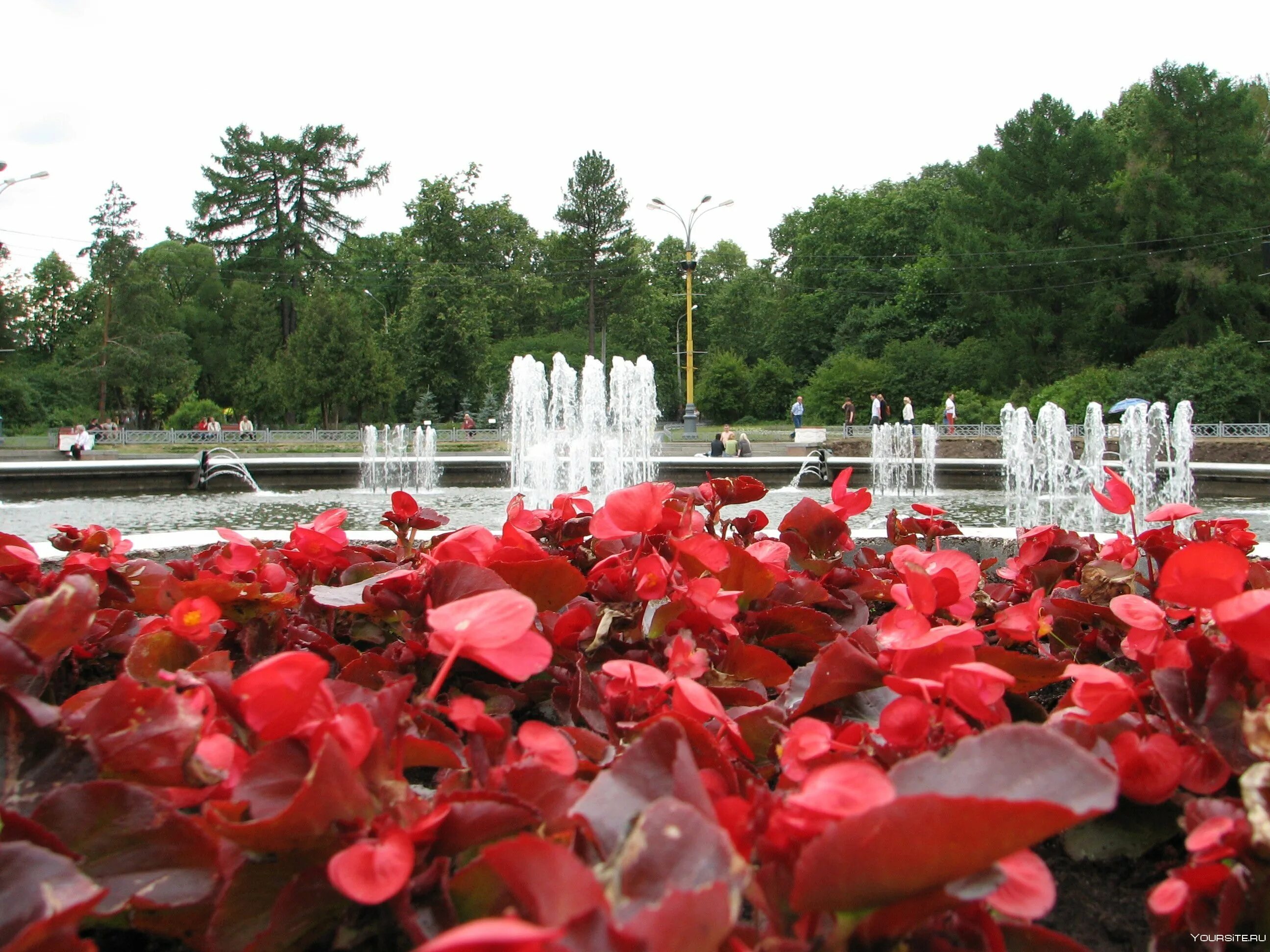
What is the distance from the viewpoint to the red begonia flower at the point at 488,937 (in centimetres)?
37

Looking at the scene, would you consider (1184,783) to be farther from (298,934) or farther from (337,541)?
(337,541)

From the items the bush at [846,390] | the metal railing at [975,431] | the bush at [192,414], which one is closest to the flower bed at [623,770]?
the metal railing at [975,431]

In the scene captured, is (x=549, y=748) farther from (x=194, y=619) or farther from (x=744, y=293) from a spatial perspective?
(x=744, y=293)

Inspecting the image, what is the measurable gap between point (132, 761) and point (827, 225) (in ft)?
180

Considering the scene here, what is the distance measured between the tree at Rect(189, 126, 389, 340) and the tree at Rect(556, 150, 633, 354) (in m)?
10.3

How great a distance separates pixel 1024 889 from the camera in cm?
54

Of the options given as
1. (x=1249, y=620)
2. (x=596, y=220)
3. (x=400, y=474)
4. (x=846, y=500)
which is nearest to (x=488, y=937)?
(x=1249, y=620)

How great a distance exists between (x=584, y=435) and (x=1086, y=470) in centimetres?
793

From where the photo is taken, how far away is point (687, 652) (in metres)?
0.98

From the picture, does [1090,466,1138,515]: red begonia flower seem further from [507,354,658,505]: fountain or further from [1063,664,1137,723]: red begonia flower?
[507,354,658,505]: fountain

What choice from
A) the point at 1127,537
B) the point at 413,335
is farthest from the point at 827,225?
the point at 1127,537

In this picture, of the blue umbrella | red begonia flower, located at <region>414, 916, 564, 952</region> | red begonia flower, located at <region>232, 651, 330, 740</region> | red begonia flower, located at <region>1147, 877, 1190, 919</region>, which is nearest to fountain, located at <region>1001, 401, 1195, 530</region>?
the blue umbrella

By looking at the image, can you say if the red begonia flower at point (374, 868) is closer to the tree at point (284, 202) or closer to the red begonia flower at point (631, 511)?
the red begonia flower at point (631, 511)

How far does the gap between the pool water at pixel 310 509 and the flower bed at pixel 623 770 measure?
19.6 feet
